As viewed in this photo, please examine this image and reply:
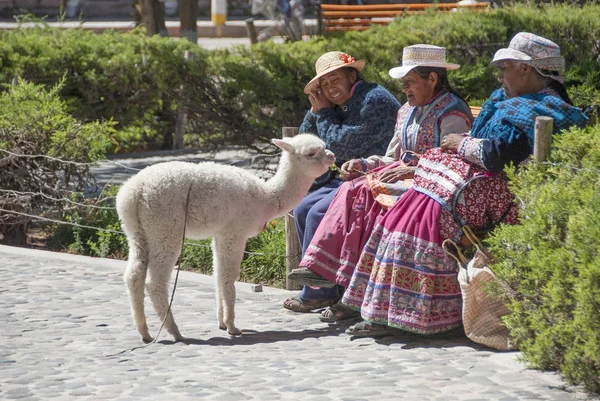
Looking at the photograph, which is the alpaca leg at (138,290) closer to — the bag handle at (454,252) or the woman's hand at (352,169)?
the woman's hand at (352,169)

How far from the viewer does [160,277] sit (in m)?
6.63

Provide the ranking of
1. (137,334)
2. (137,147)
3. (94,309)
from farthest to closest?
(137,147)
(94,309)
(137,334)

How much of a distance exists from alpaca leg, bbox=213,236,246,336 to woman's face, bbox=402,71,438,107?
1.48 meters

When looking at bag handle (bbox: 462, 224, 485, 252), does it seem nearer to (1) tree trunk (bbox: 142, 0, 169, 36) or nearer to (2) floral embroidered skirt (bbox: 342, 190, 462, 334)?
(2) floral embroidered skirt (bbox: 342, 190, 462, 334)

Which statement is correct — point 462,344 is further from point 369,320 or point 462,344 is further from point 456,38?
A: point 456,38

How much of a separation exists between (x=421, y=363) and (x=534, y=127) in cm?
148

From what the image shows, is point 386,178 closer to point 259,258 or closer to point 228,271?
point 228,271

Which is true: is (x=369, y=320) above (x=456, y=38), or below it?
below

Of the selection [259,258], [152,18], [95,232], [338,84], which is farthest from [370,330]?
[152,18]

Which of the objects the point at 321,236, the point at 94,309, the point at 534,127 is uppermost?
the point at 534,127

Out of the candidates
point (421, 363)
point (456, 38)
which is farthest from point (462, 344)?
point (456, 38)

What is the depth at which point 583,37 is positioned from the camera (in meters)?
12.1

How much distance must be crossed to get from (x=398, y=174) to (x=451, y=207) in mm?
651

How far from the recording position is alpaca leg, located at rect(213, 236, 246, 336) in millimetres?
6848
